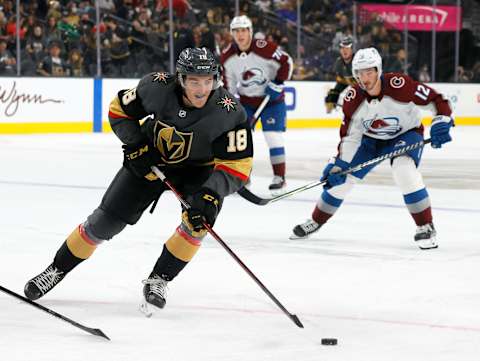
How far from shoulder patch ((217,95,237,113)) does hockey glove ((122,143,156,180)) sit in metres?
0.30

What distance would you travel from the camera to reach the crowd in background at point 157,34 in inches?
546

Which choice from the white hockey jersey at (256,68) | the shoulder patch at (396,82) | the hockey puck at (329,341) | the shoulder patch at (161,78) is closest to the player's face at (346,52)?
the white hockey jersey at (256,68)

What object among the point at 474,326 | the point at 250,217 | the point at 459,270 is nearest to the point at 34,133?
the point at 250,217

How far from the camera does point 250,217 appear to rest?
6.67 metres

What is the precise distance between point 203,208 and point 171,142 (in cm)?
30

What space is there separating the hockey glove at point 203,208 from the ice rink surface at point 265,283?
34cm

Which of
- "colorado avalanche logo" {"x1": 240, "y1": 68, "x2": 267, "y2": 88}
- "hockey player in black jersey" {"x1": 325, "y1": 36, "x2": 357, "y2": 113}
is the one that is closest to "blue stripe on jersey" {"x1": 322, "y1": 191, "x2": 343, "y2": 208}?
"colorado avalanche logo" {"x1": 240, "y1": 68, "x2": 267, "y2": 88}

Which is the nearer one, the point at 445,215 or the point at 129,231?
the point at 129,231

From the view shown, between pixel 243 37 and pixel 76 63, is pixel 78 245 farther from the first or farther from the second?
pixel 76 63

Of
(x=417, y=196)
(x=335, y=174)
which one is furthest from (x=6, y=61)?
(x=417, y=196)

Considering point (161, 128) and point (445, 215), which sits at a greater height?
point (161, 128)

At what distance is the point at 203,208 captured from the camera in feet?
11.9

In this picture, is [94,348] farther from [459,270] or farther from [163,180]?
[459,270]

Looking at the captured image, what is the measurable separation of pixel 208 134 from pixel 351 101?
1.96 m
